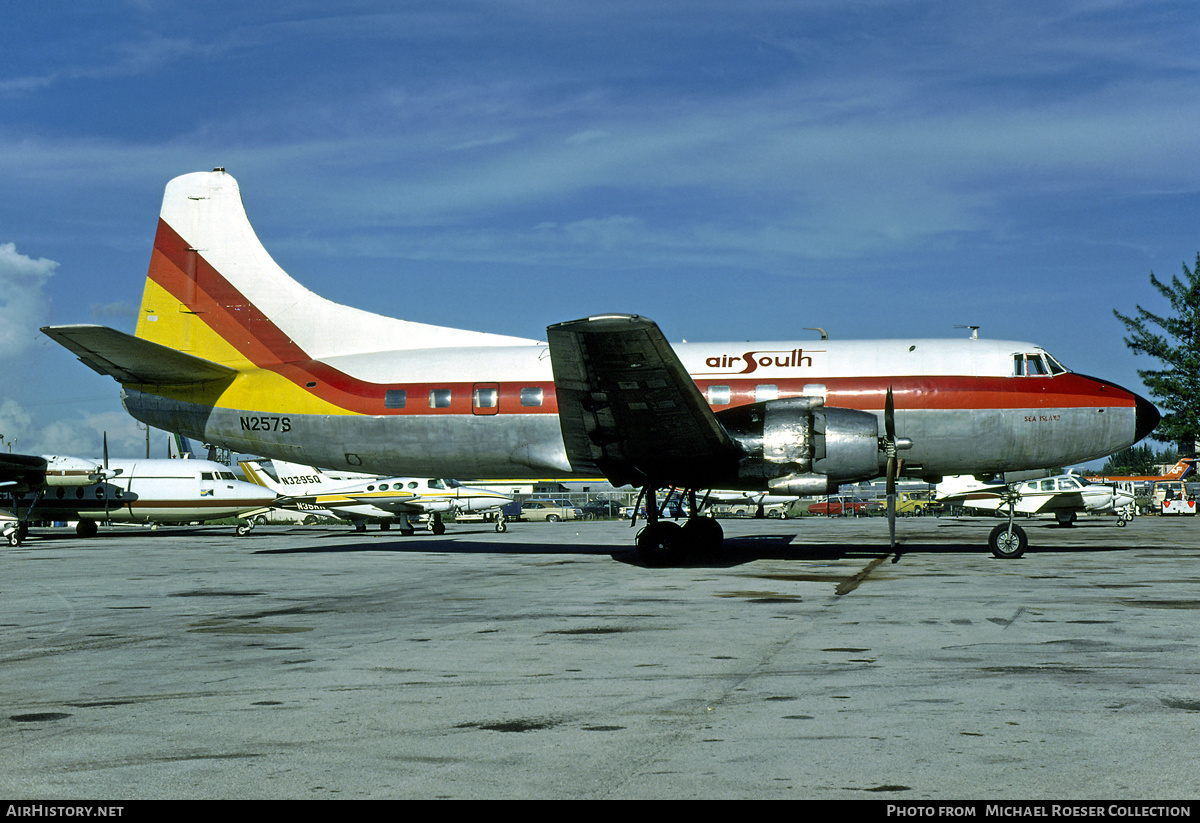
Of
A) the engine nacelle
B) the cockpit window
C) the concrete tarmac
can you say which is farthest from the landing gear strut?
the concrete tarmac

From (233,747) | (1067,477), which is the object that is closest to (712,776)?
(233,747)

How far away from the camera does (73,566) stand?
71.4ft

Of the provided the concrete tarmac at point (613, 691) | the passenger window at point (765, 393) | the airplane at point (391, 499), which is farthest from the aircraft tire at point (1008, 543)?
the airplane at point (391, 499)

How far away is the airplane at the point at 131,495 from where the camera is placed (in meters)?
42.2

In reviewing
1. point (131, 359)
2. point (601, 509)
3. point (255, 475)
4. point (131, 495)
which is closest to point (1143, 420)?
point (131, 359)

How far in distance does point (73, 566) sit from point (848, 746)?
844 inches

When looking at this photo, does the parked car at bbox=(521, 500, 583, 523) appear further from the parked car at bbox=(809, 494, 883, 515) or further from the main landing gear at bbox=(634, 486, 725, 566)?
the main landing gear at bbox=(634, 486, 725, 566)

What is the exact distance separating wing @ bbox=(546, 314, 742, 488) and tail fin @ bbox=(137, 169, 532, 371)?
524cm

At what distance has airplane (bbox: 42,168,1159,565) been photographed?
18.3 m

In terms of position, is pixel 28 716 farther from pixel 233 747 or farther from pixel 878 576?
pixel 878 576

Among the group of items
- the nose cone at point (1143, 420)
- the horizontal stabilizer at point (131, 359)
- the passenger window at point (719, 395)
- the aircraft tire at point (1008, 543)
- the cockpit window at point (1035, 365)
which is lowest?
the aircraft tire at point (1008, 543)

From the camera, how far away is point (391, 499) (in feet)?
132
